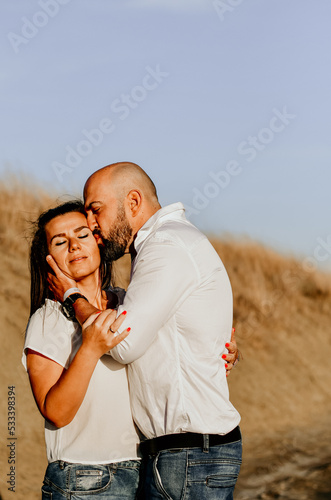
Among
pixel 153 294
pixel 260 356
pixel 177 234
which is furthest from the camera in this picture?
pixel 260 356

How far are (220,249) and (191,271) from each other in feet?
38.4

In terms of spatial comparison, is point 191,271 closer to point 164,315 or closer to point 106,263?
point 164,315

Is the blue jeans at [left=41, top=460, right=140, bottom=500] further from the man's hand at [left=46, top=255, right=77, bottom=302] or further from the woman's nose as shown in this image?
the woman's nose

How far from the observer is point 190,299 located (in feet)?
9.70

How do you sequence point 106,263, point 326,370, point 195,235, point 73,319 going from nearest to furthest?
1. point 195,235
2. point 73,319
3. point 106,263
4. point 326,370

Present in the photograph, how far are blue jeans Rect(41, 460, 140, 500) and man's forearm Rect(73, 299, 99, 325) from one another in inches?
24.6

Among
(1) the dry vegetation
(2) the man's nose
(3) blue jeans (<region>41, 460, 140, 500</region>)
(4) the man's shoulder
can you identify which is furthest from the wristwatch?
(1) the dry vegetation

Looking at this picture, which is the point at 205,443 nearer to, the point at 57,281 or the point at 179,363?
the point at 179,363

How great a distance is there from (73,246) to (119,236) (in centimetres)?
25

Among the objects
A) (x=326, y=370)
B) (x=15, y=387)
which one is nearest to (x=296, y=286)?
(x=326, y=370)

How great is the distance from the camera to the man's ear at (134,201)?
3352mm

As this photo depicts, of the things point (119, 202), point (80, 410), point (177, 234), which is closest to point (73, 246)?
point (119, 202)

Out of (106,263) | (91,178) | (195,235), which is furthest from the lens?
(106,263)

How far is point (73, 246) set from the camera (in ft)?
11.3
